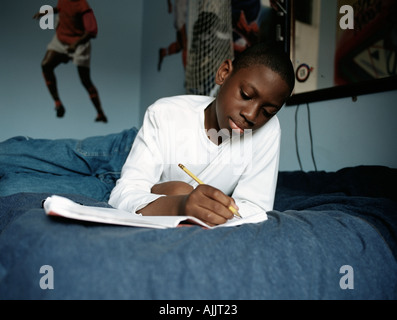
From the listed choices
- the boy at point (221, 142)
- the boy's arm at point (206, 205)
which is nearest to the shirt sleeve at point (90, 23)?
the boy at point (221, 142)

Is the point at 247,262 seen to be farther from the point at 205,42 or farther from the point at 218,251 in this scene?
the point at 205,42

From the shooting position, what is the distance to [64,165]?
1.25 meters

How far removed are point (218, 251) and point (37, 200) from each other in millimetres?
470

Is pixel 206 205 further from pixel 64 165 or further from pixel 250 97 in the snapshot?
pixel 64 165

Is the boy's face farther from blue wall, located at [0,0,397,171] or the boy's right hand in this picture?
blue wall, located at [0,0,397,171]

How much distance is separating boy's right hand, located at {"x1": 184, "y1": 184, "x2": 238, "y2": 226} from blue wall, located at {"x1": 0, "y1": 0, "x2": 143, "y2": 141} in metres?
2.50

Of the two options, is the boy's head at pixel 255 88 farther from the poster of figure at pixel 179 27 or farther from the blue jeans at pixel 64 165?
the poster of figure at pixel 179 27

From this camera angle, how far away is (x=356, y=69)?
121cm

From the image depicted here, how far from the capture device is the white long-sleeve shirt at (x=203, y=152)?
0.94 metres

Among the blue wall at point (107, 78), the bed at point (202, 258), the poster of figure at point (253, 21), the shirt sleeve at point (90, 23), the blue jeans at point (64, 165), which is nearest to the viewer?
the bed at point (202, 258)

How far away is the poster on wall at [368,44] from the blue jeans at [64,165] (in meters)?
0.92

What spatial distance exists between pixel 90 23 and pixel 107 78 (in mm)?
492

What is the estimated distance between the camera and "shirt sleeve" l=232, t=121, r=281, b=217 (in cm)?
91

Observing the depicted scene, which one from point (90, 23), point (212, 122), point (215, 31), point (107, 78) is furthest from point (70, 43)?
point (212, 122)
